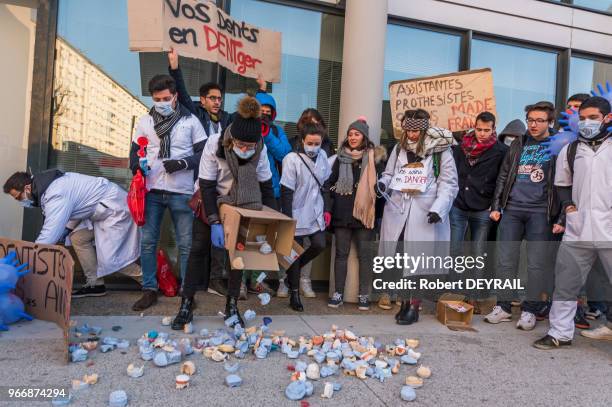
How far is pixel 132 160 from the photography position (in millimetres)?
4090

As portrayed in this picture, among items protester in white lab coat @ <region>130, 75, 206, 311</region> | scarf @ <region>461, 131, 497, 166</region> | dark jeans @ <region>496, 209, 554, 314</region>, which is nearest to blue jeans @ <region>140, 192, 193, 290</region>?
protester in white lab coat @ <region>130, 75, 206, 311</region>

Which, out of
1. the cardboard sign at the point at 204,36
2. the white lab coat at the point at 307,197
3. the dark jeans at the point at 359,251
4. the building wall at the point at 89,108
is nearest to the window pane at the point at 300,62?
the cardboard sign at the point at 204,36

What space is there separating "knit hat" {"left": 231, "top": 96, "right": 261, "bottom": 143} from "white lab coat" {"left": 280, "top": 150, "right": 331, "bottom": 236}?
108cm

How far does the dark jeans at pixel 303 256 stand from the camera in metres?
4.38

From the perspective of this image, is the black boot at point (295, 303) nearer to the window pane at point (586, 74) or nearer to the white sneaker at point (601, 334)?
the white sneaker at point (601, 334)

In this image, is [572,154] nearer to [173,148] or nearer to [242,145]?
[242,145]

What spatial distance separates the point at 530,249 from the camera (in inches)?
163

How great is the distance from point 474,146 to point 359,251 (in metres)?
1.50

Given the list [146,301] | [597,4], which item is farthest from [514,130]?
[146,301]

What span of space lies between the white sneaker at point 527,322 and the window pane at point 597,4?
4.87 meters

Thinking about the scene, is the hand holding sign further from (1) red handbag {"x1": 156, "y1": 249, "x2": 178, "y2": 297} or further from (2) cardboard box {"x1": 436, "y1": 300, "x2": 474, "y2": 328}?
(2) cardboard box {"x1": 436, "y1": 300, "x2": 474, "y2": 328}

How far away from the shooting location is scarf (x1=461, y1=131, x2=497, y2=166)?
179 inches

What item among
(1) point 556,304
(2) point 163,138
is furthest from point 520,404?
(2) point 163,138

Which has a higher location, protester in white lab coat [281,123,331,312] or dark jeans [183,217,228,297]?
protester in white lab coat [281,123,331,312]
